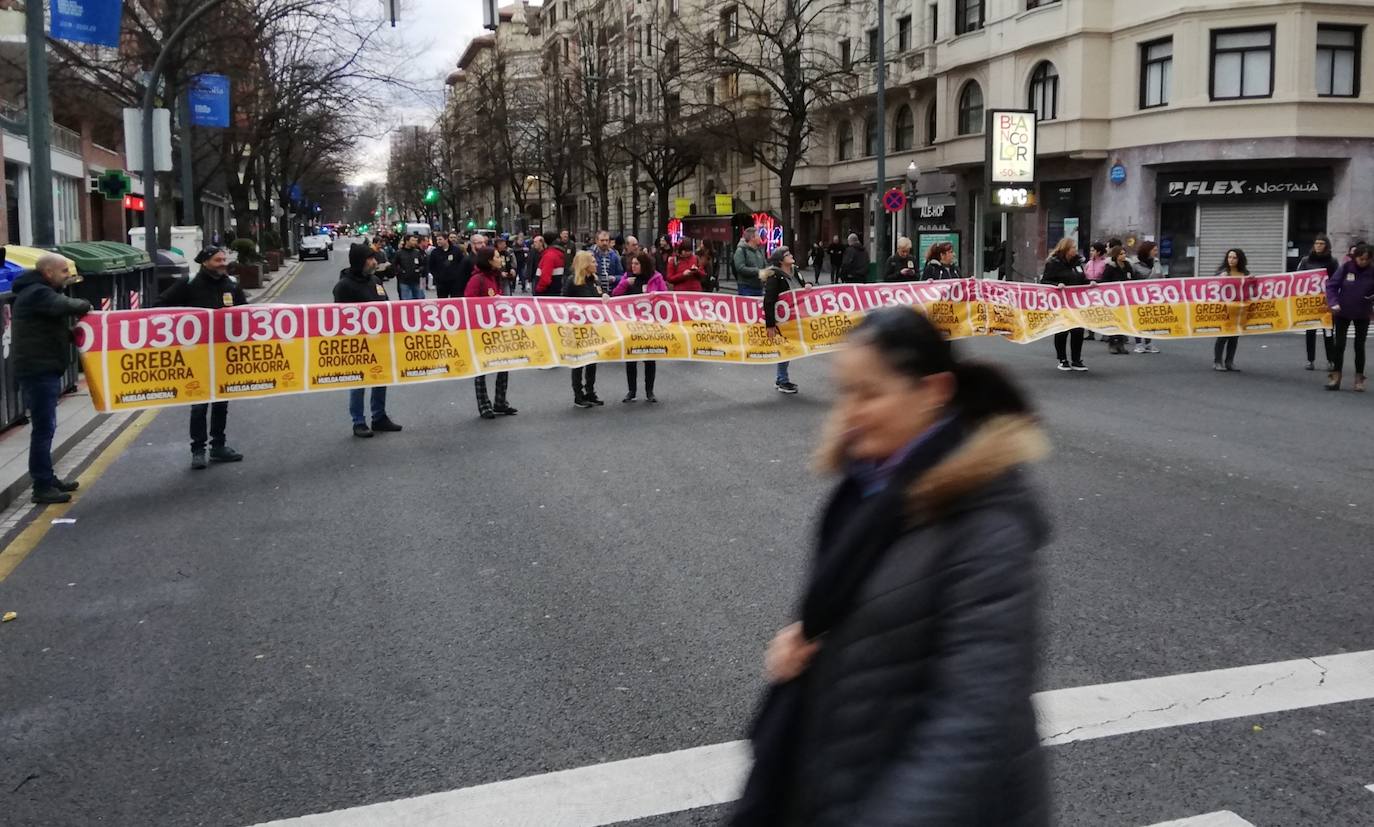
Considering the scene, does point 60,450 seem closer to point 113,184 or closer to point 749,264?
point 749,264

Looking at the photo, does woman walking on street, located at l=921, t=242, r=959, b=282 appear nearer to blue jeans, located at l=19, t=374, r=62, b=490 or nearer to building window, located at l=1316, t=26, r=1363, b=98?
blue jeans, located at l=19, t=374, r=62, b=490

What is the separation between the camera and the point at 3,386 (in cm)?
1198

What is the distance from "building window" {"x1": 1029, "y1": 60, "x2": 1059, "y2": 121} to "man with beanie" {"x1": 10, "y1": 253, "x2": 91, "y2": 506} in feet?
110

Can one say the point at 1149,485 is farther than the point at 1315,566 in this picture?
Yes

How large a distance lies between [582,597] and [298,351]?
20.8 feet

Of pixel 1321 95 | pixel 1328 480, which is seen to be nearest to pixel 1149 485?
pixel 1328 480

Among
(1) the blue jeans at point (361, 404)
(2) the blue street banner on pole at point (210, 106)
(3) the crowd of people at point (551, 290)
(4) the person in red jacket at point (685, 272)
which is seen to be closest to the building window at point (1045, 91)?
(3) the crowd of people at point (551, 290)

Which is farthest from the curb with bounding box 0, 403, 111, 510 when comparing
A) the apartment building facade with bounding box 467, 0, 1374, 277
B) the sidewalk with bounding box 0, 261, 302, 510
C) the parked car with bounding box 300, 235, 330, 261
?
the parked car with bounding box 300, 235, 330, 261

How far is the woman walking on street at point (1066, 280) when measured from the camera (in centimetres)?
1669

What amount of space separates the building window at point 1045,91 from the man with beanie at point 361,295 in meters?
30.1

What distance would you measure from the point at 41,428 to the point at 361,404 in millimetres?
3460

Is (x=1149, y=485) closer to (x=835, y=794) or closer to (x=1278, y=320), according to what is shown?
(x=835, y=794)

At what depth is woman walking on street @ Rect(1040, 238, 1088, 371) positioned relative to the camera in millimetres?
16688

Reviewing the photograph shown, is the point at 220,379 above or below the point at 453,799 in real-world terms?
above
